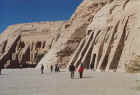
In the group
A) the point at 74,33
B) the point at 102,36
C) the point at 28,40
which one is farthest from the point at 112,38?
the point at 28,40

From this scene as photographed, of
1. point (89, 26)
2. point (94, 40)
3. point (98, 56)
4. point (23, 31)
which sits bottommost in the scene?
point (98, 56)

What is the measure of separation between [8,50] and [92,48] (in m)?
32.2

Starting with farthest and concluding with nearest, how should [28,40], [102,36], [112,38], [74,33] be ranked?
[28,40], [74,33], [102,36], [112,38]

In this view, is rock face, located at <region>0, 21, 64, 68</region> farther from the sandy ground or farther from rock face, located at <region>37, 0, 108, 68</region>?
the sandy ground

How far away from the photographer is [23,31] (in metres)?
56.8

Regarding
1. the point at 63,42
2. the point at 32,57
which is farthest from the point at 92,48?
the point at 32,57

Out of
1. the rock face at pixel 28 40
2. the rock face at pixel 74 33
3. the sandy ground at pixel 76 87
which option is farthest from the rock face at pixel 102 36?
the rock face at pixel 28 40

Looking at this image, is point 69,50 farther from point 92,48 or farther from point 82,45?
point 92,48

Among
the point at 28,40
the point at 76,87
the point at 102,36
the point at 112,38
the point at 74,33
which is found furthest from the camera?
the point at 28,40

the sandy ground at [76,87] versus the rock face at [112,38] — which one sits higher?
the rock face at [112,38]

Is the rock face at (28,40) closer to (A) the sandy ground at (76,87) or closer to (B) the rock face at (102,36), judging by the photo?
(B) the rock face at (102,36)

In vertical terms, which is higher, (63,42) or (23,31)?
(23,31)

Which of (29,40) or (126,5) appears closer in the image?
(126,5)

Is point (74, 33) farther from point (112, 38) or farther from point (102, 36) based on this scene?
point (112, 38)
